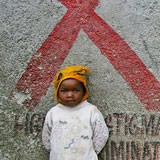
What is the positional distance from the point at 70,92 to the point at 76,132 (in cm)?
24

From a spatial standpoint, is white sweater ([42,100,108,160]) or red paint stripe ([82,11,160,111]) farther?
red paint stripe ([82,11,160,111])

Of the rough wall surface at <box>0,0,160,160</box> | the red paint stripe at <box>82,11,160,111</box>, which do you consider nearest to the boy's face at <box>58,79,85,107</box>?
the rough wall surface at <box>0,0,160,160</box>

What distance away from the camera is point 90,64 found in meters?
2.27

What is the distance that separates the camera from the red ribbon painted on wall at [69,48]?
7.34ft

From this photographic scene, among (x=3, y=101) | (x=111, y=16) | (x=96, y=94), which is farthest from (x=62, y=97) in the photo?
(x=111, y=16)

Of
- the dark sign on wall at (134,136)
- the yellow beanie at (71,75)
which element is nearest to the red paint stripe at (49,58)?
the yellow beanie at (71,75)

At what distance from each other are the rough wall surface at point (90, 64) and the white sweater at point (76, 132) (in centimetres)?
13

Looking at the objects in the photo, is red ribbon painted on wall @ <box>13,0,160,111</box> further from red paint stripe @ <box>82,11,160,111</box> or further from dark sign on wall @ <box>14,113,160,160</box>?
dark sign on wall @ <box>14,113,160,160</box>

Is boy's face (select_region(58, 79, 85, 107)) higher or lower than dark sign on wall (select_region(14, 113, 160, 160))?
higher

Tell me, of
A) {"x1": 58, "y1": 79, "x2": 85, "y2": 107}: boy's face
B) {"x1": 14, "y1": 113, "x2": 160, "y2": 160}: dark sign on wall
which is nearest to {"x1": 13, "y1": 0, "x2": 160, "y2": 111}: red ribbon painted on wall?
{"x1": 14, "y1": 113, "x2": 160, "y2": 160}: dark sign on wall

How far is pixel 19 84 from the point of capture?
230 centimetres

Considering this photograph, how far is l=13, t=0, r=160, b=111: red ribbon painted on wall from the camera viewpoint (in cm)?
224

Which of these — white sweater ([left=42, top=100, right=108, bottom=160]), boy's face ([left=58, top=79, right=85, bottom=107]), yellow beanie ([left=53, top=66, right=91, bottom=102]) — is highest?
yellow beanie ([left=53, top=66, right=91, bottom=102])

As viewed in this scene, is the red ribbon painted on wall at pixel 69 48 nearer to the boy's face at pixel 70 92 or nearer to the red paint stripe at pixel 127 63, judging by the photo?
the red paint stripe at pixel 127 63
